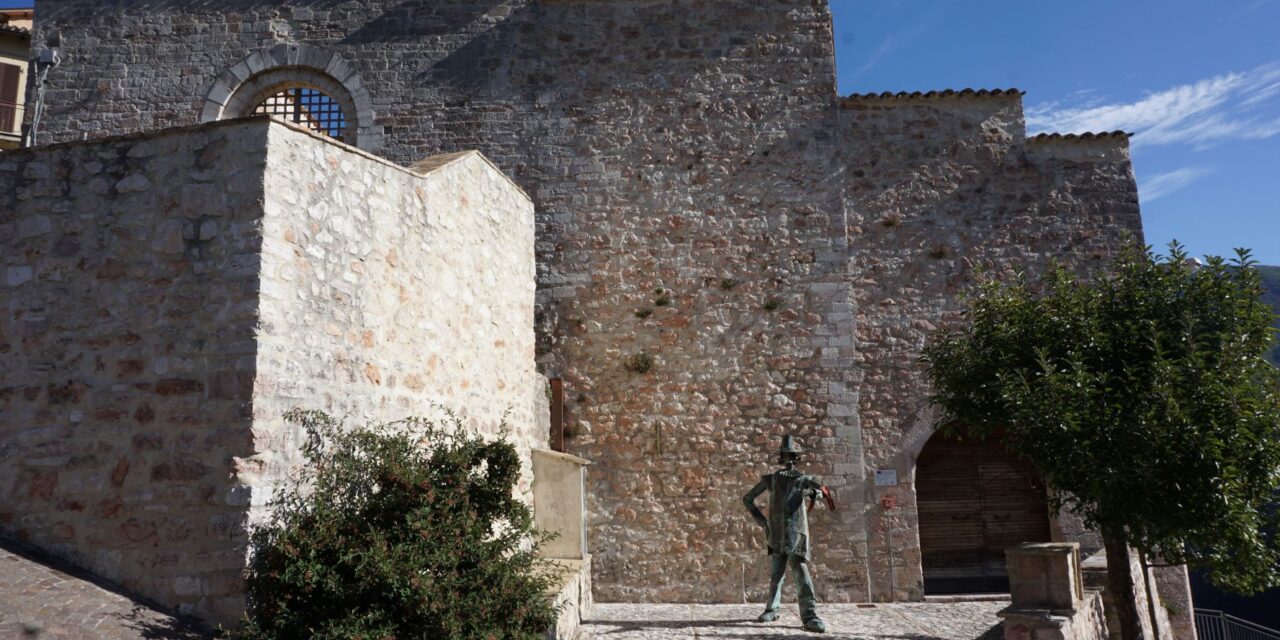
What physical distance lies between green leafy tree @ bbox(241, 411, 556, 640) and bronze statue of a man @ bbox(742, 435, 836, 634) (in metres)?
2.71

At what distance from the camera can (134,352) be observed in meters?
5.34

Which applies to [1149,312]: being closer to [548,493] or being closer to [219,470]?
[548,493]

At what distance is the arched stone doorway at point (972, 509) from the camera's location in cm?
1096

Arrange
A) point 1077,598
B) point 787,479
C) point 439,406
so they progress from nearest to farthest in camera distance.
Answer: point 1077,598 < point 439,406 < point 787,479

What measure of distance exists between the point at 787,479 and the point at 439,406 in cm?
332

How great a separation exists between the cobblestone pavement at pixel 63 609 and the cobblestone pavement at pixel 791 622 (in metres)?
3.73

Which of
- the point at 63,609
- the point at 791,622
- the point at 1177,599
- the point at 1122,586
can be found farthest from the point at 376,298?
the point at 1177,599

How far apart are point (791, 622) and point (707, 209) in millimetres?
5087

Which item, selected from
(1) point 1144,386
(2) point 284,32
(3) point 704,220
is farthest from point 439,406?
(2) point 284,32

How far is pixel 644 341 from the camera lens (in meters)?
10.5

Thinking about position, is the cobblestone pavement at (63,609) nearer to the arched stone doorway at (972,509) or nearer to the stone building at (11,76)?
the arched stone doorway at (972,509)

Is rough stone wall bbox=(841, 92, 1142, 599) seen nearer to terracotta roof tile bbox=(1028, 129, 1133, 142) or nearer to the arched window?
terracotta roof tile bbox=(1028, 129, 1133, 142)

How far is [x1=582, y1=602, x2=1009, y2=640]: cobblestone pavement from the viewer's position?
7.73 meters

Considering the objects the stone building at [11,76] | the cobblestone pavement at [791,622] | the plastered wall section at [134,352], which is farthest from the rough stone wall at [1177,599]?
the stone building at [11,76]
